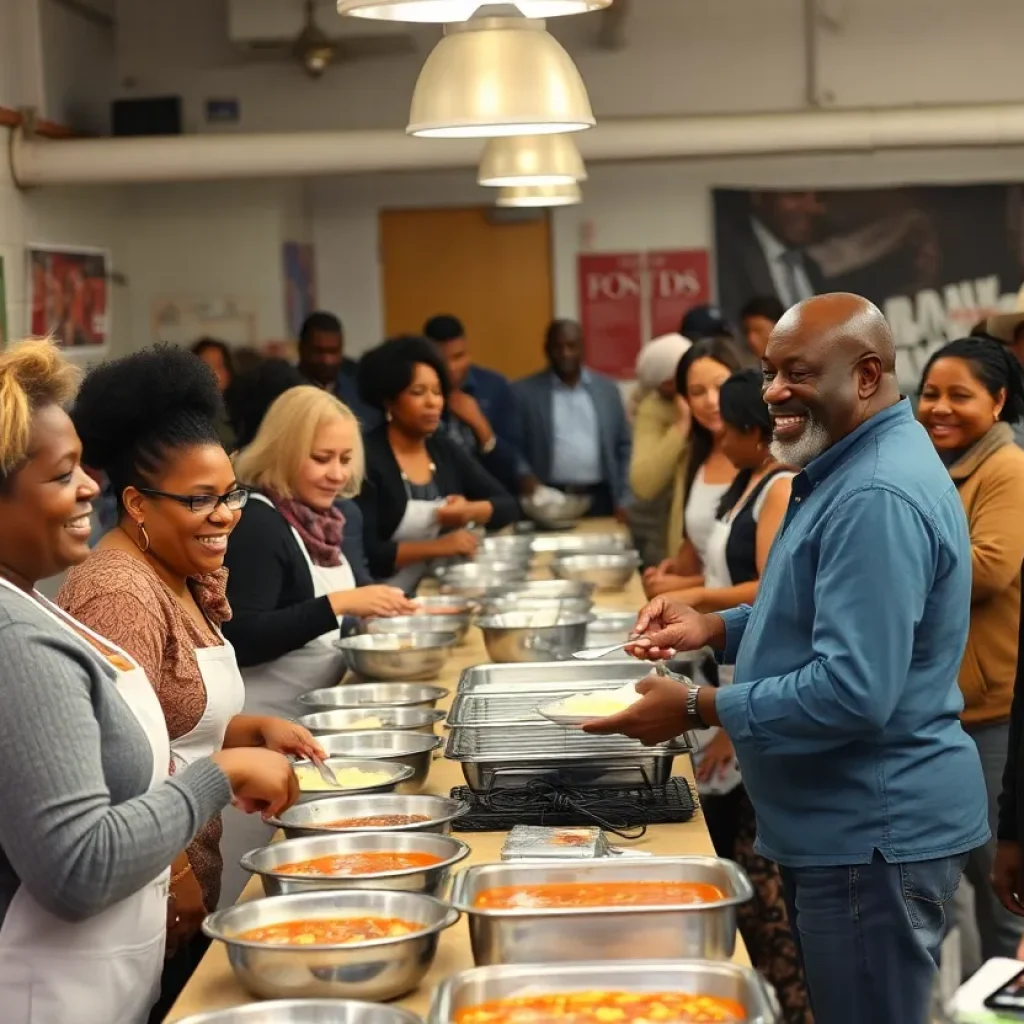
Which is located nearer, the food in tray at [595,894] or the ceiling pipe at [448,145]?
the food in tray at [595,894]

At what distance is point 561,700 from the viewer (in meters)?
3.02

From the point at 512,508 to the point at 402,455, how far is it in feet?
2.28

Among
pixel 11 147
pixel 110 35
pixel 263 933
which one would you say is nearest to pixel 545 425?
pixel 11 147

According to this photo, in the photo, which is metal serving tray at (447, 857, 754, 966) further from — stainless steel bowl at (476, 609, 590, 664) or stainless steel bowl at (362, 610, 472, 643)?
stainless steel bowl at (362, 610, 472, 643)

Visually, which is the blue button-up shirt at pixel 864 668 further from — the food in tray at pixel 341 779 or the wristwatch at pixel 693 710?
the food in tray at pixel 341 779

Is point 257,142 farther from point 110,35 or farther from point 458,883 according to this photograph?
point 458,883

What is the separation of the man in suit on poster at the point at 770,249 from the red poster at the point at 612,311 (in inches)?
21.1

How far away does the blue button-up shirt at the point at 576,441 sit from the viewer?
24.5 feet

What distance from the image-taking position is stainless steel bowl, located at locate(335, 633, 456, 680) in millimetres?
Result: 3719

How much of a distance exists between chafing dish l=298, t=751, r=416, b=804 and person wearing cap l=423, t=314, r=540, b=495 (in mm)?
3591

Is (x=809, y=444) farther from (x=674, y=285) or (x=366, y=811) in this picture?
(x=674, y=285)

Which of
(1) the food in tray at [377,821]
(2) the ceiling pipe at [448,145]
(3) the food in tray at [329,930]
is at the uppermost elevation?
(2) the ceiling pipe at [448,145]

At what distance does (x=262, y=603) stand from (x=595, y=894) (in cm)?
156

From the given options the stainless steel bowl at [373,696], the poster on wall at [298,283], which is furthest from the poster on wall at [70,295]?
the stainless steel bowl at [373,696]
